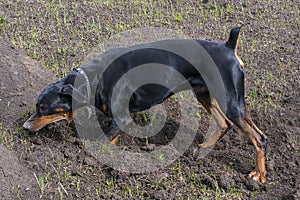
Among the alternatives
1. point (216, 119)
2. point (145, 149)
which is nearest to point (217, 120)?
point (216, 119)

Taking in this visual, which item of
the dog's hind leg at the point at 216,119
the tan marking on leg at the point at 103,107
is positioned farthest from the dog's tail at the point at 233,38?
the tan marking on leg at the point at 103,107

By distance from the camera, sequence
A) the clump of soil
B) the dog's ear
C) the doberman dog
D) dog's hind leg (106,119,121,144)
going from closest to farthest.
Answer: the clump of soil → the doberman dog → the dog's ear → dog's hind leg (106,119,121,144)

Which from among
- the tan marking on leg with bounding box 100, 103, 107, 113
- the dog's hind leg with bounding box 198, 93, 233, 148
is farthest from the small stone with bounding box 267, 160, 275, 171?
the tan marking on leg with bounding box 100, 103, 107, 113

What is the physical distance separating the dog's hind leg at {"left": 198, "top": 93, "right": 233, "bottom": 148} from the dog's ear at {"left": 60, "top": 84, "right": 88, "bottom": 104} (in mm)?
1325

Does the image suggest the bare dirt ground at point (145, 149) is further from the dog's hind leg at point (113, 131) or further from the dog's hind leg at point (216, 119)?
the dog's hind leg at point (113, 131)

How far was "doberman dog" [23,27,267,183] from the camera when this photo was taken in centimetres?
566

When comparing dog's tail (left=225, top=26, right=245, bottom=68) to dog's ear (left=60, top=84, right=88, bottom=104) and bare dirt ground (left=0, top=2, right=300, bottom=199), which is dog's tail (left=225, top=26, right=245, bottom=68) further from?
dog's ear (left=60, top=84, right=88, bottom=104)

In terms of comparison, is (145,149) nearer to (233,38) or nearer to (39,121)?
(39,121)

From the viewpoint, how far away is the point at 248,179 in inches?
226

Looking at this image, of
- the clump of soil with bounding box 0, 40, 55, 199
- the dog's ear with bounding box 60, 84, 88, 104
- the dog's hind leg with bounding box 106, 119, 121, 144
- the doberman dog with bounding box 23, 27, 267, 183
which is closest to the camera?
the clump of soil with bounding box 0, 40, 55, 199

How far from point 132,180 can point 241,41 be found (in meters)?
3.50

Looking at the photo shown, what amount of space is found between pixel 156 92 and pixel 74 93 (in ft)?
2.95

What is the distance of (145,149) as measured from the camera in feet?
20.3

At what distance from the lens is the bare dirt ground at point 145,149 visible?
18.4ft
